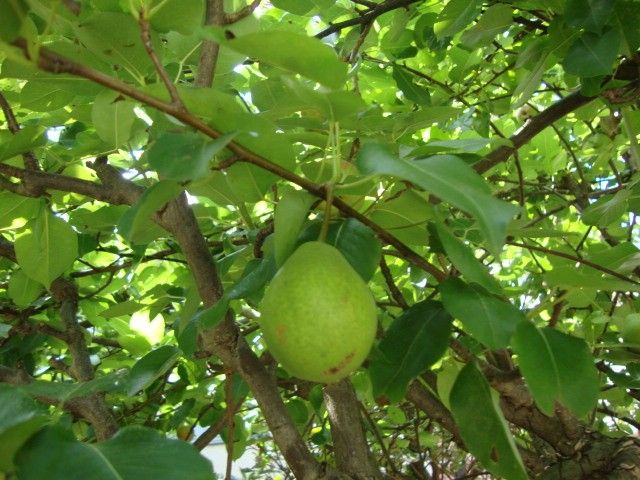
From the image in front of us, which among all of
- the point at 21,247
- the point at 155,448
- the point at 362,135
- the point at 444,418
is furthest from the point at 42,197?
the point at 444,418

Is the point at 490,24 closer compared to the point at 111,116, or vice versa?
the point at 111,116

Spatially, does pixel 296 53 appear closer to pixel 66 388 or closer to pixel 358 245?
pixel 358 245

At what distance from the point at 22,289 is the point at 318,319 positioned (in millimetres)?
1227

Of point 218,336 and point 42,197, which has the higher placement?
point 42,197

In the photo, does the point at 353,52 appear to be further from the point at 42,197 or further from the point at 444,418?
the point at 444,418

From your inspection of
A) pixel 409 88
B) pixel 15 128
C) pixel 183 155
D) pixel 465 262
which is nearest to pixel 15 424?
pixel 183 155

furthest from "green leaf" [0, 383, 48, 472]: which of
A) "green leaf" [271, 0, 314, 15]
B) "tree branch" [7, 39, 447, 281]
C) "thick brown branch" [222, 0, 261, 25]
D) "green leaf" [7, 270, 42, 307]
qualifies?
"green leaf" [271, 0, 314, 15]

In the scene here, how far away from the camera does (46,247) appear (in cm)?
147

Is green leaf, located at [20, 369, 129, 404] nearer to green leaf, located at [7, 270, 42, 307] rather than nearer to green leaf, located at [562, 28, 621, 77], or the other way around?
green leaf, located at [7, 270, 42, 307]

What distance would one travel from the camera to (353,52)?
1.78 m

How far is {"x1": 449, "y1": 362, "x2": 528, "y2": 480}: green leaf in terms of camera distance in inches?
40.8

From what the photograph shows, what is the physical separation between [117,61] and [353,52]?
856 millimetres

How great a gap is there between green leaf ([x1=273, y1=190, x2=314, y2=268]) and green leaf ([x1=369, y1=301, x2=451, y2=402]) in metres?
0.25

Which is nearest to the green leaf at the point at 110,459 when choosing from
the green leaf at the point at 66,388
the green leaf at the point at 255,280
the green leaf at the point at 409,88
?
the green leaf at the point at 66,388
